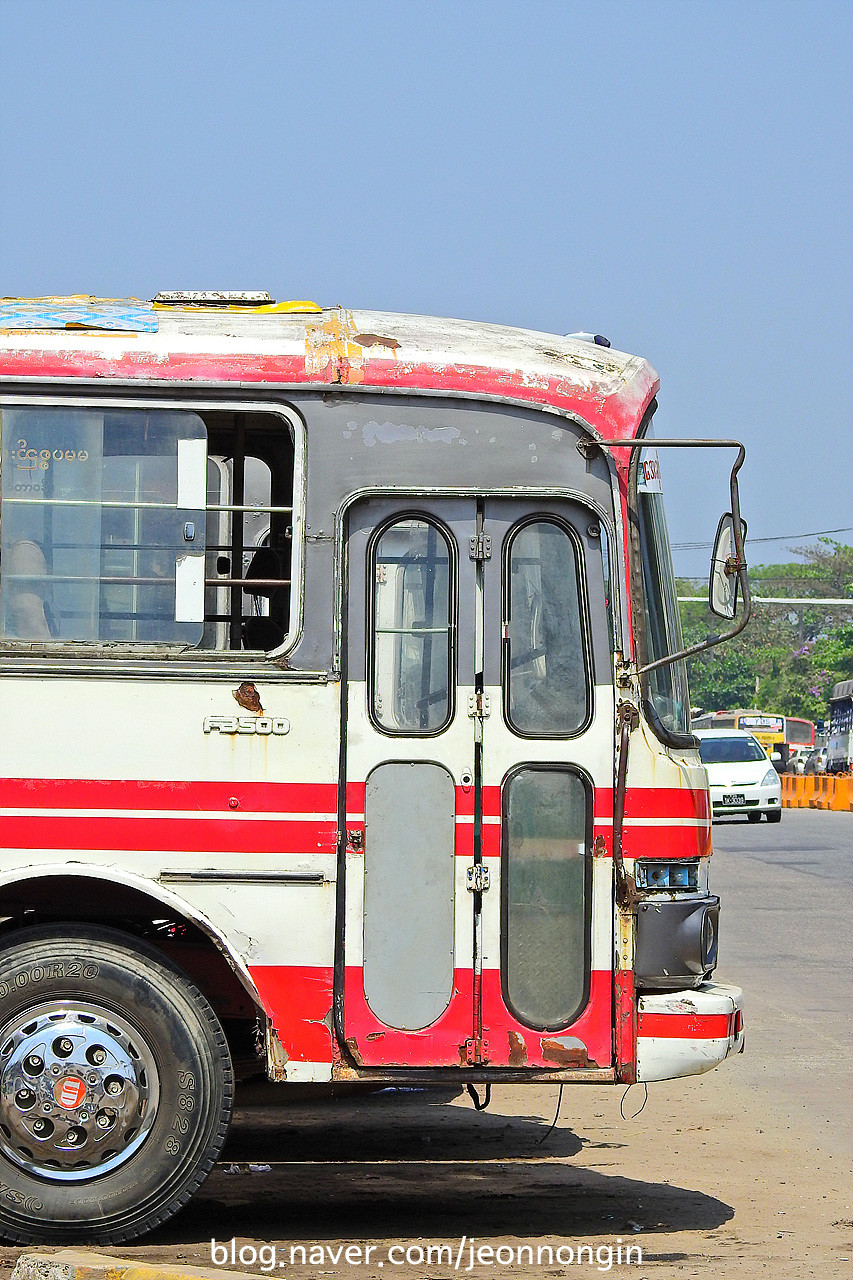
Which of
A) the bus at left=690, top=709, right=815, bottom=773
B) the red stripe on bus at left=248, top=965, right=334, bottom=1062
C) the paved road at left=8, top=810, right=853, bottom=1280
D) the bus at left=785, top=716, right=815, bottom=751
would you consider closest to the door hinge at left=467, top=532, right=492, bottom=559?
the red stripe on bus at left=248, top=965, right=334, bottom=1062

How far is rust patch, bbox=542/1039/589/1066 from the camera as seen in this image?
19.0ft

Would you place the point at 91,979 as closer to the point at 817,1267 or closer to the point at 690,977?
the point at 690,977

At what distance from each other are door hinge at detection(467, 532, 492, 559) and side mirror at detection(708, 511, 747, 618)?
2.56 ft

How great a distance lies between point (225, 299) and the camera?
6.36 meters

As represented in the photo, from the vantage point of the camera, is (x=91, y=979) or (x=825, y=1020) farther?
(x=825, y=1020)

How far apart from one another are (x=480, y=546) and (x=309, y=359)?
90 cm

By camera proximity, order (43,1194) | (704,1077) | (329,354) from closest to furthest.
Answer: (43,1194) < (329,354) < (704,1077)

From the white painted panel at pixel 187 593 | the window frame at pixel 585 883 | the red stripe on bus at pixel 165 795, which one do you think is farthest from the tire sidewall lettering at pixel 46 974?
the window frame at pixel 585 883

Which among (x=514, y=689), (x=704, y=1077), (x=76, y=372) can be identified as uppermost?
(x=76, y=372)

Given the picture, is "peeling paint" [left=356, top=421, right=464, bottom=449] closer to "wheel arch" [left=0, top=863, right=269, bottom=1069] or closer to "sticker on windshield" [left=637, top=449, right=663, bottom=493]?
"sticker on windshield" [left=637, top=449, right=663, bottom=493]

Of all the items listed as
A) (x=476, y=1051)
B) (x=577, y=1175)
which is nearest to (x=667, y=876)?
(x=476, y=1051)

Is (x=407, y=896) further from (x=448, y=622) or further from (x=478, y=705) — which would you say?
(x=448, y=622)

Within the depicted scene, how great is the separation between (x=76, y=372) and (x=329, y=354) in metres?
0.89

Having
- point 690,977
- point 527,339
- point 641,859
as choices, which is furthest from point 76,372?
point 690,977
